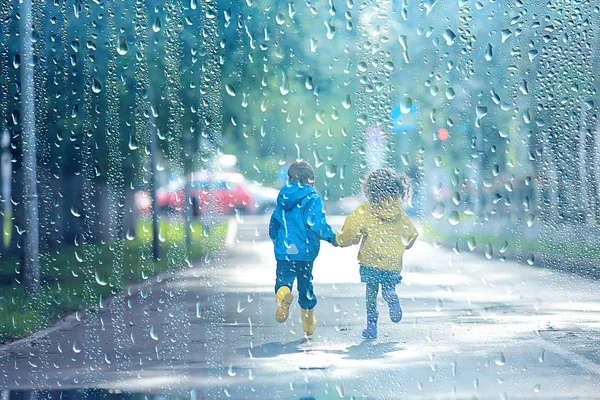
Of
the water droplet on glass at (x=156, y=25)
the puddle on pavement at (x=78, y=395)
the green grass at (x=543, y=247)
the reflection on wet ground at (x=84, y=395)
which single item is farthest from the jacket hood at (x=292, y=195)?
the water droplet on glass at (x=156, y=25)

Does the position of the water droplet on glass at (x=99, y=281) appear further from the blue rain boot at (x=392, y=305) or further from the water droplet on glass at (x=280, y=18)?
the blue rain boot at (x=392, y=305)

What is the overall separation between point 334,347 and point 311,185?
1193 mm

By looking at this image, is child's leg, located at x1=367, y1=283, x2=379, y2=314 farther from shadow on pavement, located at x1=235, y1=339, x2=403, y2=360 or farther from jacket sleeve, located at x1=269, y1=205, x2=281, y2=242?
jacket sleeve, located at x1=269, y1=205, x2=281, y2=242

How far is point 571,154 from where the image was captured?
67.9 feet

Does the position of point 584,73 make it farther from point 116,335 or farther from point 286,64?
point 116,335

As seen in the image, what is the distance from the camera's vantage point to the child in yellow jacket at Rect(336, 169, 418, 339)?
837cm

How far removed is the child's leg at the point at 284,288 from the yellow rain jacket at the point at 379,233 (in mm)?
519

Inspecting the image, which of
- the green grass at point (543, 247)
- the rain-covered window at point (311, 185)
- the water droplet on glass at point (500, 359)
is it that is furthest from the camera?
the green grass at point (543, 247)

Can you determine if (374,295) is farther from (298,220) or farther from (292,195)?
(292,195)

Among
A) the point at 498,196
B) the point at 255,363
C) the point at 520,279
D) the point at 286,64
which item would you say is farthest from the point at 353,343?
the point at 520,279

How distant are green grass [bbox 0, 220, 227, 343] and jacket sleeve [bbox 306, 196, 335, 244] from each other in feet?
9.08

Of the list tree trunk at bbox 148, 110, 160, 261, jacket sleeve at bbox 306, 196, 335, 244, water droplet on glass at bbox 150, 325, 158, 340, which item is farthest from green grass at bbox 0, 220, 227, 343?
jacket sleeve at bbox 306, 196, 335, 244

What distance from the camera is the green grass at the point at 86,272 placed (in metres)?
11.2

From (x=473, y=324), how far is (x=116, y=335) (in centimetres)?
299
